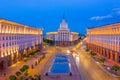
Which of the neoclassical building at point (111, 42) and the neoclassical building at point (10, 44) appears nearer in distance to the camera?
the neoclassical building at point (10, 44)

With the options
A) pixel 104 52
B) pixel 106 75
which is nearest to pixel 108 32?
pixel 104 52

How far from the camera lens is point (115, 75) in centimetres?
3559

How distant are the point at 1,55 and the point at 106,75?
69.2 feet

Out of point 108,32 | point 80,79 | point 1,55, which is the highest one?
point 108,32

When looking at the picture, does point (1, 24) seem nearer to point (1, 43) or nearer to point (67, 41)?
point (1, 43)

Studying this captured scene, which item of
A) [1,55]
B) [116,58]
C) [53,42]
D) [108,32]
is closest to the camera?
[1,55]

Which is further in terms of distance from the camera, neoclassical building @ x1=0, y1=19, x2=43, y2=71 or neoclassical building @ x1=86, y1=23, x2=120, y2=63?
neoclassical building @ x1=86, y1=23, x2=120, y2=63

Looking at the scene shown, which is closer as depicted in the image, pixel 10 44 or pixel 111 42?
pixel 10 44

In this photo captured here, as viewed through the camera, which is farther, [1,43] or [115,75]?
[1,43]

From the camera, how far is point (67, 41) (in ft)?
454

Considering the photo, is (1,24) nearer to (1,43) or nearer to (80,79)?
(1,43)

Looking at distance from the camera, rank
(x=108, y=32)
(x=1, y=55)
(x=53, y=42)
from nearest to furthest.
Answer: (x=1, y=55)
(x=108, y=32)
(x=53, y=42)

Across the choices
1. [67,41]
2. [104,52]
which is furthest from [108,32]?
[67,41]

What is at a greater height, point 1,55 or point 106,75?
point 1,55
